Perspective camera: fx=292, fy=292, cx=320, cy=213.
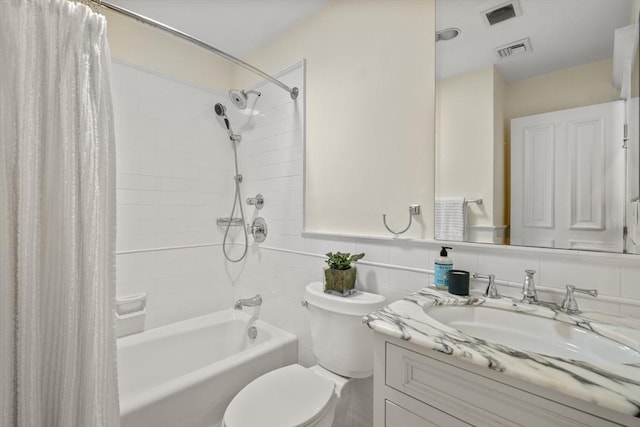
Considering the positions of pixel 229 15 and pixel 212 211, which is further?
pixel 212 211

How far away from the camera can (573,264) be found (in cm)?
100

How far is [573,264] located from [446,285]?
42cm

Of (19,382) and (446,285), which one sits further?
(446,285)

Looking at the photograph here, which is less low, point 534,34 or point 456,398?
point 534,34

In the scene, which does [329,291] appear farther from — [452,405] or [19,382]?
[19,382]

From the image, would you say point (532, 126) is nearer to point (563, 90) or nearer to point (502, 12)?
point (563, 90)

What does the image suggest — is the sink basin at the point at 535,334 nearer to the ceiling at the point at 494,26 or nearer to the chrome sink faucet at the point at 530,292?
the chrome sink faucet at the point at 530,292

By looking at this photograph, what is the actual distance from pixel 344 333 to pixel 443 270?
0.52 m

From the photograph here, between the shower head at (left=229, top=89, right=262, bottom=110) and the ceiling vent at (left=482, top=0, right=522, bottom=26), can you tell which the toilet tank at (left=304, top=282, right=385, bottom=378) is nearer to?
the ceiling vent at (left=482, top=0, right=522, bottom=26)

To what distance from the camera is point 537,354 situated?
704 millimetres

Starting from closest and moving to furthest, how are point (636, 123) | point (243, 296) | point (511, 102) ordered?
point (636, 123)
point (511, 102)
point (243, 296)

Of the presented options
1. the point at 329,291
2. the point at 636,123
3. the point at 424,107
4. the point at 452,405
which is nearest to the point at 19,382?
the point at 329,291

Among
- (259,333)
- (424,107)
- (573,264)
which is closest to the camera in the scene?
(573,264)

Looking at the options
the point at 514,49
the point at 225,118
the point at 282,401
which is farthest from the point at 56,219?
the point at 514,49
